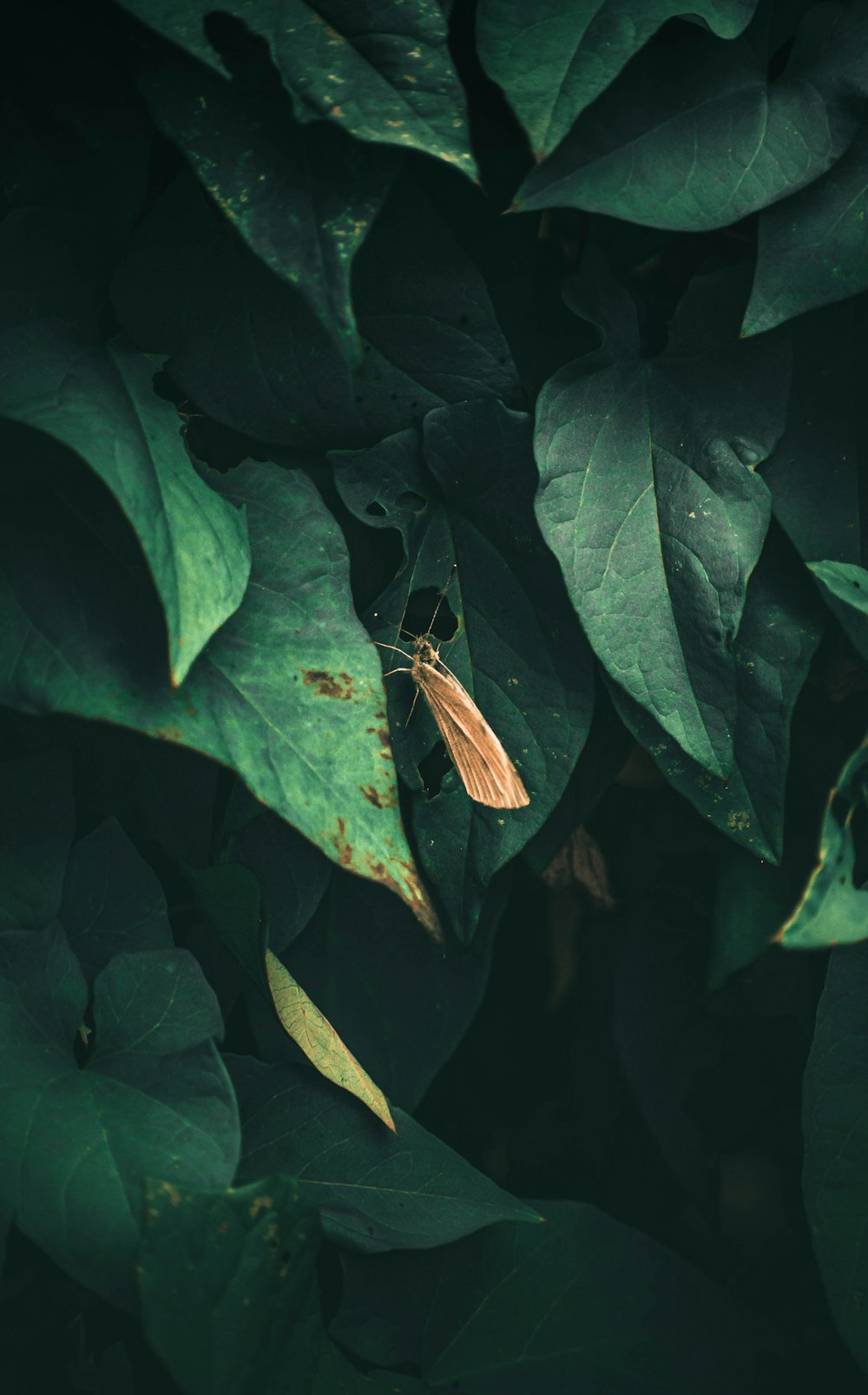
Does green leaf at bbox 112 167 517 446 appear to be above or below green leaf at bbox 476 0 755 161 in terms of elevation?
below

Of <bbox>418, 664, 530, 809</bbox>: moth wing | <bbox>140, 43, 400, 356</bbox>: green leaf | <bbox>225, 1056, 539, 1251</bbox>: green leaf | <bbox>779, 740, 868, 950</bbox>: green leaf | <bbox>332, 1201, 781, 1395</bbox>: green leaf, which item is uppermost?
<bbox>140, 43, 400, 356</bbox>: green leaf

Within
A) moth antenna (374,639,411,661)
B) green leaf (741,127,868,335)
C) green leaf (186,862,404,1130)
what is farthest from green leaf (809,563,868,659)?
green leaf (186,862,404,1130)

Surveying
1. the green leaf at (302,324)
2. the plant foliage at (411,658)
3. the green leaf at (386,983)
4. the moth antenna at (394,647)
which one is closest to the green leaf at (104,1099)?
the plant foliage at (411,658)

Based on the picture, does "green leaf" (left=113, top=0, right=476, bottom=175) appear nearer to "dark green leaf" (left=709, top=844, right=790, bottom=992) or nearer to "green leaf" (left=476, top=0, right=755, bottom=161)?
"green leaf" (left=476, top=0, right=755, bottom=161)

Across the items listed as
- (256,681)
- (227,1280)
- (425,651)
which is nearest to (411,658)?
(425,651)

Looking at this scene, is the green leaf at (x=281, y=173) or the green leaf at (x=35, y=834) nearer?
the green leaf at (x=281, y=173)

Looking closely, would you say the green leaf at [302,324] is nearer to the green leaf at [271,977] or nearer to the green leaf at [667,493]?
the green leaf at [667,493]
